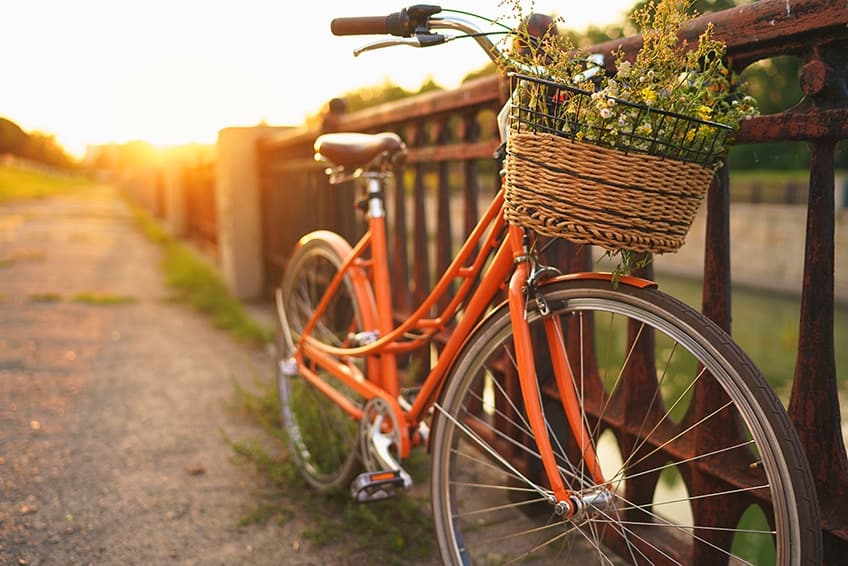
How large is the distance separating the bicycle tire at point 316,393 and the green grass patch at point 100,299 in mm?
3525

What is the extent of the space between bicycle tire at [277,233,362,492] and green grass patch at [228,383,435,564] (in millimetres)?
56

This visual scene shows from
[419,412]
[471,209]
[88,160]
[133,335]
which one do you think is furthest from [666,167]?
[88,160]

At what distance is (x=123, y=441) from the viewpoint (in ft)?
9.76

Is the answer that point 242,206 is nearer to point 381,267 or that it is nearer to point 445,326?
point 381,267

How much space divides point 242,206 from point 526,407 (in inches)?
193

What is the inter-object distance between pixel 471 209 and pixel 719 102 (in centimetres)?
154

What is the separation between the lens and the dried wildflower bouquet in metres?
1.21

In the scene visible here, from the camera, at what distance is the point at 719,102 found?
132cm

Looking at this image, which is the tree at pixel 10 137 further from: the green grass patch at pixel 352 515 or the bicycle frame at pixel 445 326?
the bicycle frame at pixel 445 326

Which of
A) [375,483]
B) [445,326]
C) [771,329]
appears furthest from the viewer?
[771,329]

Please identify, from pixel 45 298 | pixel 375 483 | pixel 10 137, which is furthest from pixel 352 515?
pixel 10 137

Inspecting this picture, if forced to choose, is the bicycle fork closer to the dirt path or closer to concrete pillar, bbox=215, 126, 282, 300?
the dirt path

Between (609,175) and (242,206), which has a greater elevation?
(609,175)

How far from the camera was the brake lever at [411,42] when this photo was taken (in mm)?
1579
